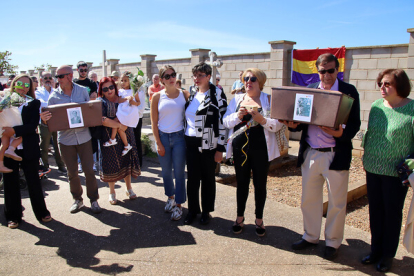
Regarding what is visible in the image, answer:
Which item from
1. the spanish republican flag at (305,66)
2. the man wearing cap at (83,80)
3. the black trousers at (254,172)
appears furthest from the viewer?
the spanish republican flag at (305,66)

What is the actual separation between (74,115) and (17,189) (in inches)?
50.7

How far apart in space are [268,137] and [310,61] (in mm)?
7079

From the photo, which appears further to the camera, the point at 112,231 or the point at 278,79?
the point at 278,79

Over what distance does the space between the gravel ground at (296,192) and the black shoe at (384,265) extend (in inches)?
71.7

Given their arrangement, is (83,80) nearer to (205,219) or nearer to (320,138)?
(205,219)

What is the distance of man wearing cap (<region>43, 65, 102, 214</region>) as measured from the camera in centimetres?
428

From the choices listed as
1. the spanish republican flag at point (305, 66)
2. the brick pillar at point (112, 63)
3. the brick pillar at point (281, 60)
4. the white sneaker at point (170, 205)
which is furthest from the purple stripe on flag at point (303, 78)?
the brick pillar at point (112, 63)

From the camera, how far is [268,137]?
11.6ft

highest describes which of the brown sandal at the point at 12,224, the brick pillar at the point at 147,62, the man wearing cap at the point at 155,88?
the brick pillar at the point at 147,62

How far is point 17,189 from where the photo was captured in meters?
4.14

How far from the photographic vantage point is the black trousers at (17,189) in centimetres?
406

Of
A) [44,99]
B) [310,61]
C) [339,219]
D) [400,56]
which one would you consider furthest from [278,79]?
[339,219]

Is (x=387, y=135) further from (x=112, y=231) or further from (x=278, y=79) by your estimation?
(x=278, y=79)

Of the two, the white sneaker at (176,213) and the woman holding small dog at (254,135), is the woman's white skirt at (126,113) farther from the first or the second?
the woman holding small dog at (254,135)
